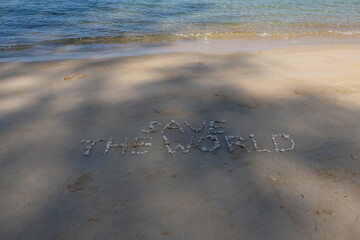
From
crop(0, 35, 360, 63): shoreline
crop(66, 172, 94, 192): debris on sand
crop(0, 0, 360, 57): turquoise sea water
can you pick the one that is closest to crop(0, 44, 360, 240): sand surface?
crop(66, 172, 94, 192): debris on sand

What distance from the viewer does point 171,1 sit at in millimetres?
12594

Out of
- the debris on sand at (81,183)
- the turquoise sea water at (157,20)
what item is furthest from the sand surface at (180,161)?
the turquoise sea water at (157,20)

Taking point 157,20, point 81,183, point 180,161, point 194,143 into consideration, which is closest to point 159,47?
point 157,20

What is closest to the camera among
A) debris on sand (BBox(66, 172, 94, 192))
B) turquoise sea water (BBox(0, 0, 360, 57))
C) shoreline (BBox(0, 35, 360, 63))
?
debris on sand (BBox(66, 172, 94, 192))

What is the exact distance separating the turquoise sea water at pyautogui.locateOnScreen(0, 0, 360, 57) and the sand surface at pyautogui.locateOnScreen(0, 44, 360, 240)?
3822 millimetres

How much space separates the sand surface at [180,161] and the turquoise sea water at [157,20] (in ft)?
12.5

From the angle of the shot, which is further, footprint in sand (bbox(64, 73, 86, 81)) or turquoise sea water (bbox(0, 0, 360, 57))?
turquoise sea water (bbox(0, 0, 360, 57))

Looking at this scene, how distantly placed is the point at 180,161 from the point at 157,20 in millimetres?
7943

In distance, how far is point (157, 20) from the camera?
9805 millimetres

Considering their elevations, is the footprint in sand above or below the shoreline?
above

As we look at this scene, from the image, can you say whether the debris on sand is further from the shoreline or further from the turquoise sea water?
the turquoise sea water

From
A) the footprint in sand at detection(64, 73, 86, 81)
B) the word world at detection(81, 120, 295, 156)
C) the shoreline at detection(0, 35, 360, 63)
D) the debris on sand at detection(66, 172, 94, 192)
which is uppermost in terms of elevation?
the word world at detection(81, 120, 295, 156)

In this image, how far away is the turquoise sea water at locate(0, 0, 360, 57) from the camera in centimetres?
810

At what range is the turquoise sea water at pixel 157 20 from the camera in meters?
8.10
